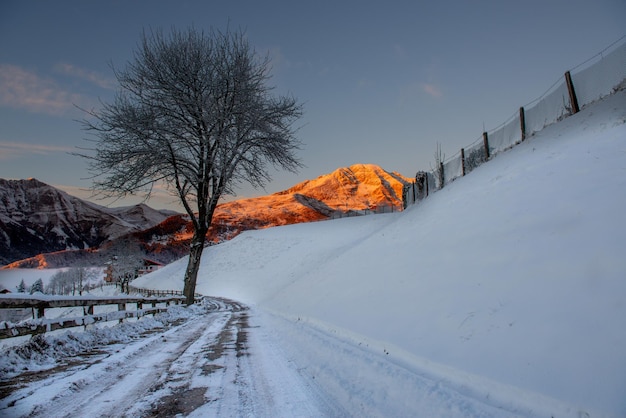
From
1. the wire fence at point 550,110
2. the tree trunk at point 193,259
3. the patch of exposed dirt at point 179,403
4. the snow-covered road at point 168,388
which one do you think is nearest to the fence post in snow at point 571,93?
the wire fence at point 550,110

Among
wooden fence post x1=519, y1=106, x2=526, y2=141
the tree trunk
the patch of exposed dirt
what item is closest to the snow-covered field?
the patch of exposed dirt

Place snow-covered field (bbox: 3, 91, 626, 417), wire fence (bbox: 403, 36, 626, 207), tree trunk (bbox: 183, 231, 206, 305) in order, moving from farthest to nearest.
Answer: tree trunk (bbox: 183, 231, 206, 305)
wire fence (bbox: 403, 36, 626, 207)
snow-covered field (bbox: 3, 91, 626, 417)

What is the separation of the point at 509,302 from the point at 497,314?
0.80ft

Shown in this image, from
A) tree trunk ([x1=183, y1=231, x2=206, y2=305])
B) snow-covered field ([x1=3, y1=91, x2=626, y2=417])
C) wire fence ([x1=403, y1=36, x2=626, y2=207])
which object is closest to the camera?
snow-covered field ([x1=3, y1=91, x2=626, y2=417])

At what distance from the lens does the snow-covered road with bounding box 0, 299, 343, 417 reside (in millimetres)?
2797

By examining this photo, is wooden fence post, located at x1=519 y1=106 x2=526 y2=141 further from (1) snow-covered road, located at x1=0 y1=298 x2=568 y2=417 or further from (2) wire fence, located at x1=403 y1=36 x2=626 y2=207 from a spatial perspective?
(1) snow-covered road, located at x1=0 y1=298 x2=568 y2=417

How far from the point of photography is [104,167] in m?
13.3

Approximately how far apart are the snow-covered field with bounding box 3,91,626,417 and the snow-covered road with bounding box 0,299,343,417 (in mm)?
67

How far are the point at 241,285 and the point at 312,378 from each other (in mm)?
36367

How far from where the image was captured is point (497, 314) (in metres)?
4.11

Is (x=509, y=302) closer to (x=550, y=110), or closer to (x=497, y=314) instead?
(x=497, y=314)

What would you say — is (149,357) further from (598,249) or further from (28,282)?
(28,282)

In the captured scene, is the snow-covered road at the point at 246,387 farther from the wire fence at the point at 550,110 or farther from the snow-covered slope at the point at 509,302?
the wire fence at the point at 550,110

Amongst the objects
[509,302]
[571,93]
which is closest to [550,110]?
[571,93]
